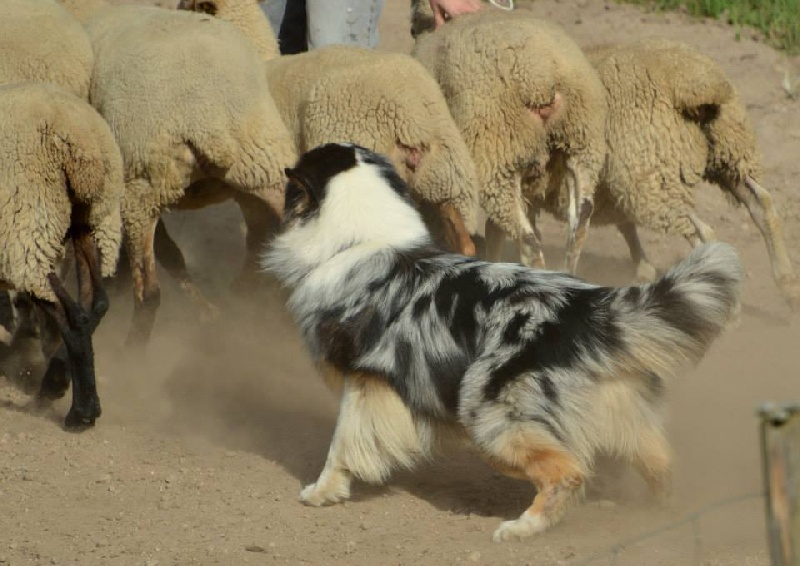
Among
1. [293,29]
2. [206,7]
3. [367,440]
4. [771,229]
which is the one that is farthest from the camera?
[293,29]

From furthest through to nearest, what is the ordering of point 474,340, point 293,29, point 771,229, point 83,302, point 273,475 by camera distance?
point 293,29
point 771,229
point 83,302
point 273,475
point 474,340

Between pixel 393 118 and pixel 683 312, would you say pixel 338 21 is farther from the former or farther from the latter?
pixel 683 312

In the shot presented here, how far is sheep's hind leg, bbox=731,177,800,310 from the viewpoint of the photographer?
8031 mm

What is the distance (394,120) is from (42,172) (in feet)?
6.00

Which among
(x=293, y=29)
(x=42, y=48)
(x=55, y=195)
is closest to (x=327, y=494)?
(x=55, y=195)

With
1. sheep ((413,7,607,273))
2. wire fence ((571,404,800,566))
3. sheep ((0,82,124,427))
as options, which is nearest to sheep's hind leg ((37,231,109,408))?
sheep ((0,82,124,427))

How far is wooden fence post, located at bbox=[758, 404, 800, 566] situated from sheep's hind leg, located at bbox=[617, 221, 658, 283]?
6.67 meters

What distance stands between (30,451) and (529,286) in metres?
2.51

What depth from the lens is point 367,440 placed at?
5.10m

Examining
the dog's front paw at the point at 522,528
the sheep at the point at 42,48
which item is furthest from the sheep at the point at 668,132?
the dog's front paw at the point at 522,528

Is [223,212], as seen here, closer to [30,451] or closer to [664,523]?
[30,451]

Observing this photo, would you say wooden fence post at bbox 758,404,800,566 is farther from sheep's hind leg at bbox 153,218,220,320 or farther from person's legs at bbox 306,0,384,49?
person's legs at bbox 306,0,384,49

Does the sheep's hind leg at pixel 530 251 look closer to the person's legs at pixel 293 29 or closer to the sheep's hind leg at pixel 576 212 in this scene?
the sheep's hind leg at pixel 576 212

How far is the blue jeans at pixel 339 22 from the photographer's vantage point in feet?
27.7
